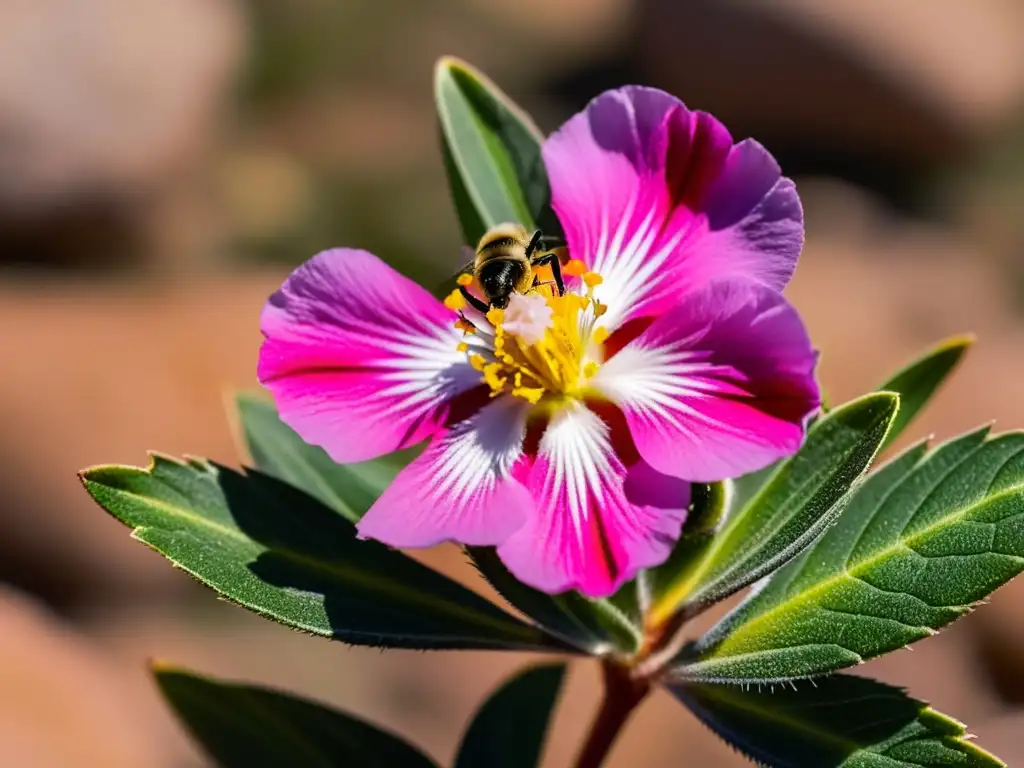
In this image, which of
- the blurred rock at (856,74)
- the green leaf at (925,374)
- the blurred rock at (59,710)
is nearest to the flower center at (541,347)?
the green leaf at (925,374)

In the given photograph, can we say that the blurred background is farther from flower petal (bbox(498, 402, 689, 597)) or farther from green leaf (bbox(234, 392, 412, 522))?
flower petal (bbox(498, 402, 689, 597))

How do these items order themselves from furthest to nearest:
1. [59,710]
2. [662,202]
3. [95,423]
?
[95,423] < [59,710] < [662,202]

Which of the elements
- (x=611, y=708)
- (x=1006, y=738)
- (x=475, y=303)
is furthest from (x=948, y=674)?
(x=475, y=303)

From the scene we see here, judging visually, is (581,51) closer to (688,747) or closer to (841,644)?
(688,747)

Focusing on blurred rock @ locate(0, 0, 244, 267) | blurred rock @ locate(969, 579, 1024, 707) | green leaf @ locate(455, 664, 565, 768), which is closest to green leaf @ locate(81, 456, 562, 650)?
green leaf @ locate(455, 664, 565, 768)

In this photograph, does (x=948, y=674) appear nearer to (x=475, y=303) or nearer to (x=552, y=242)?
(x=552, y=242)

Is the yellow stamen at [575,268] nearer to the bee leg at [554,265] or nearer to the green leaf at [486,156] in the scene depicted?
the bee leg at [554,265]

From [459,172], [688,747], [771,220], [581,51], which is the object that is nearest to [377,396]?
[459,172]
